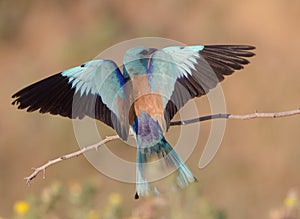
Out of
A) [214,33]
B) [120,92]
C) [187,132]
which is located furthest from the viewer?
[214,33]

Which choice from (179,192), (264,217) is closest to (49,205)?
(179,192)

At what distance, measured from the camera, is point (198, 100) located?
5.83m

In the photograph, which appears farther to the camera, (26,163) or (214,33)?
(214,33)

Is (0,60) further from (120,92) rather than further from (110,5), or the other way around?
(120,92)

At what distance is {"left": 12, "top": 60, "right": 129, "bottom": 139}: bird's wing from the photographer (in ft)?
7.41

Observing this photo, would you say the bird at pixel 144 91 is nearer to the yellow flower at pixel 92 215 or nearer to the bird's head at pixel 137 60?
the bird's head at pixel 137 60

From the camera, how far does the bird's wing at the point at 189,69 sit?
2258mm

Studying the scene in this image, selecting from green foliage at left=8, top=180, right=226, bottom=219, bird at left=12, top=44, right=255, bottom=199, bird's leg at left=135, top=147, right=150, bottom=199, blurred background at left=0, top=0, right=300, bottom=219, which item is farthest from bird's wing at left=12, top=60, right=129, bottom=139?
blurred background at left=0, top=0, right=300, bottom=219

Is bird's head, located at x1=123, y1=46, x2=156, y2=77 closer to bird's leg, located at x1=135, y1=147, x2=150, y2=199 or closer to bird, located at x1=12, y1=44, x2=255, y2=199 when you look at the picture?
bird, located at x1=12, y1=44, x2=255, y2=199

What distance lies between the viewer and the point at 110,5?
7215 mm

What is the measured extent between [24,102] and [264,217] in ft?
8.38

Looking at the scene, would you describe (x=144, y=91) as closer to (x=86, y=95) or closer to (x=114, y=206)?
(x=86, y=95)

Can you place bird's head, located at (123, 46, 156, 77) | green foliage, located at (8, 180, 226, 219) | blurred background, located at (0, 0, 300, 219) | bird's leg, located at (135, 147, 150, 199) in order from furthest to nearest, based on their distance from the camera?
1. blurred background, located at (0, 0, 300, 219)
2. green foliage, located at (8, 180, 226, 219)
3. bird's head, located at (123, 46, 156, 77)
4. bird's leg, located at (135, 147, 150, 199)

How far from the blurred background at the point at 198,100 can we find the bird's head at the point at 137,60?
216 cm
